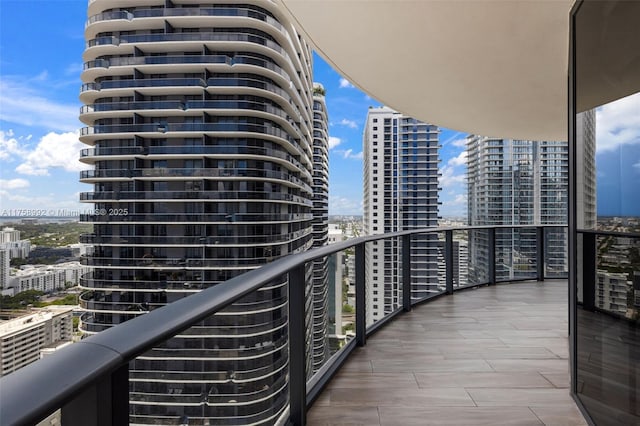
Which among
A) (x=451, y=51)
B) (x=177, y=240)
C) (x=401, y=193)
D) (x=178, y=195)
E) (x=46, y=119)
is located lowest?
(x=177, y=240)

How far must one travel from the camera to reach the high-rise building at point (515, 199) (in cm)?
631

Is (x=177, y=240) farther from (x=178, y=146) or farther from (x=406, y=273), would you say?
(x=406, y=273)

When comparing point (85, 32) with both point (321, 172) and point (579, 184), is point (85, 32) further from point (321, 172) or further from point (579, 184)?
point (579, 184)

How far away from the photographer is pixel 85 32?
1638 inches

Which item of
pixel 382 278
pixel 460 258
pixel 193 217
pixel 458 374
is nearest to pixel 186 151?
pixel 193 217

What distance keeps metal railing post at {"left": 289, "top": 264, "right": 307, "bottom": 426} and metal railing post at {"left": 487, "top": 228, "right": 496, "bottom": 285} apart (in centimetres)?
502

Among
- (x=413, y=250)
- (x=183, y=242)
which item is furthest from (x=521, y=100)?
(x=183, y=242)

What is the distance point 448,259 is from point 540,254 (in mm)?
2340

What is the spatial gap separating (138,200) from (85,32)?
63.4 ft

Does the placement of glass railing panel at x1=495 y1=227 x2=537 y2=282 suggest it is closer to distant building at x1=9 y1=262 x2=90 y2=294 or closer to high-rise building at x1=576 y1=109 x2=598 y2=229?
high-rise building at x1=576 y1=109 x2=598 y2=229

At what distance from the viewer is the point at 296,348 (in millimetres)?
2135

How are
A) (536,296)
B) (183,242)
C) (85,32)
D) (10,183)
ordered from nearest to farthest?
(536,296), (183,242), (85,32), (10,183)

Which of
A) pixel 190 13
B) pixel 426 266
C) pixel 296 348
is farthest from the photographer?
pixel 190 13

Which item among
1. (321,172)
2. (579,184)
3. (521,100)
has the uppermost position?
(321,172)
